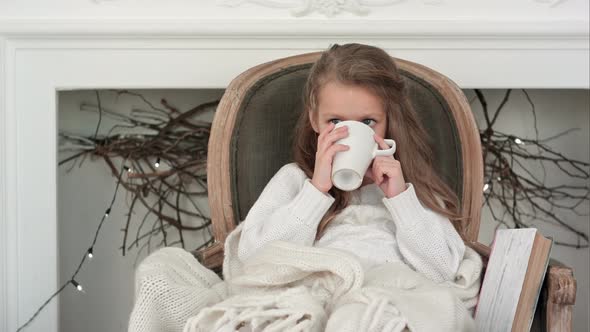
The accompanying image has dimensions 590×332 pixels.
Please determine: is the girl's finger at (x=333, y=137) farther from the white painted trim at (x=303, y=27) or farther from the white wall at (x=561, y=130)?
the white wall at (x=561, y=130)

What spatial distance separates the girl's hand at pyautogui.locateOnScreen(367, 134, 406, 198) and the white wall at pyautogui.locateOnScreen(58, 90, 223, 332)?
0.67 m

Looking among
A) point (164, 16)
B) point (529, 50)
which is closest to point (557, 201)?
point (529, 50)

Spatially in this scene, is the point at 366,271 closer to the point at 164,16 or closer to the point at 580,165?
the point at 164,16

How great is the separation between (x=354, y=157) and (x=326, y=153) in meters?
0.05

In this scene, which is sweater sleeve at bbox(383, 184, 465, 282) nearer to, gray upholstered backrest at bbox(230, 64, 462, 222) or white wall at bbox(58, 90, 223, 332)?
gray upholstered backrest at bbox(230, 64, 462, 222)

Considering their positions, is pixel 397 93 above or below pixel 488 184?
above

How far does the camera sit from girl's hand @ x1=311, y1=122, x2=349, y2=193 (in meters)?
1.30

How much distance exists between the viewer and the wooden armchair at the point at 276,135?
1537mm

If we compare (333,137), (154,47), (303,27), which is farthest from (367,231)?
(154,47)

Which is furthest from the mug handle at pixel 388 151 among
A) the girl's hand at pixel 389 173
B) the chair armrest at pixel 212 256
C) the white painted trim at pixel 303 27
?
the white painted trim at pixel 303 27

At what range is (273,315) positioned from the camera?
1067 millimetres

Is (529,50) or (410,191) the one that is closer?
(410,191)

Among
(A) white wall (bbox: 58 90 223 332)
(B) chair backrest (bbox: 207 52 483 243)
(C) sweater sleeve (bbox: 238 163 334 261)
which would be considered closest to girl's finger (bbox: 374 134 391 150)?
(C) sweater sleeve (bbox: 238 163 334 261)

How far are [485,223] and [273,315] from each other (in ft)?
3.57
